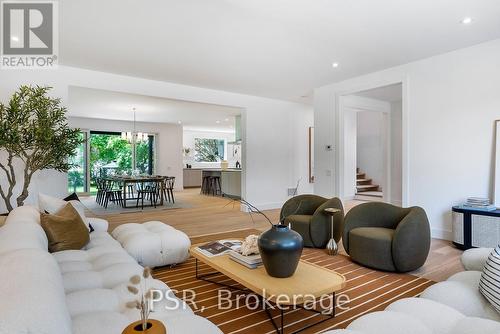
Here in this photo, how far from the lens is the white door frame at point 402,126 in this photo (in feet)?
15.8

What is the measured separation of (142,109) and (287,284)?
Answer: 25.7ft

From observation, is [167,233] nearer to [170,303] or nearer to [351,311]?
[170,303]

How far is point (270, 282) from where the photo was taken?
6.58 ft

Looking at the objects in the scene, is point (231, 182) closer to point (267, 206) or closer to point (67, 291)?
point (267, 206)

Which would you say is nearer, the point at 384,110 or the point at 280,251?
the point at 280,251

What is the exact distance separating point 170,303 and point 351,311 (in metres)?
1.48

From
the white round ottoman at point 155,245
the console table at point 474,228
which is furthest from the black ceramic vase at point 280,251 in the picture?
the console table at point 474,228

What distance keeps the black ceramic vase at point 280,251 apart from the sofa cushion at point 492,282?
105cm

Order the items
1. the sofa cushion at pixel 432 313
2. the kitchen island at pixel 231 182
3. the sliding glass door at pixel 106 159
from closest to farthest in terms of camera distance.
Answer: the sofa cushion at pixel 432 313, the kitchen island at pixel 231 182, the sliding glass door at pixel 106 159

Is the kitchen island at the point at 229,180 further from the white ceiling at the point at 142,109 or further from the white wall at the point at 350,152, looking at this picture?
the white wall at the point at 350,152

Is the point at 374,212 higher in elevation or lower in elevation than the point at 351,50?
lower

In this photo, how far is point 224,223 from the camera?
5648 millimetres

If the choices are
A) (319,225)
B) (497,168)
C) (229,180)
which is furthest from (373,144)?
(319,225)

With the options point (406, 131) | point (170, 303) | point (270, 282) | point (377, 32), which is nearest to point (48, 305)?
point (170, 303)
